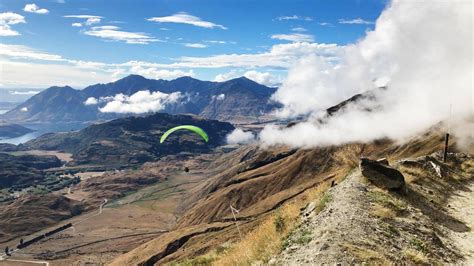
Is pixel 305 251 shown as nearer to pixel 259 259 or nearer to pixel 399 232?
pixel 259 259

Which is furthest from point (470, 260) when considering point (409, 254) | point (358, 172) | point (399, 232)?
point (358, 172)

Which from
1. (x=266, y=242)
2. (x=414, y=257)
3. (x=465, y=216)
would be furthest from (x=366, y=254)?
(x=465, y=216)

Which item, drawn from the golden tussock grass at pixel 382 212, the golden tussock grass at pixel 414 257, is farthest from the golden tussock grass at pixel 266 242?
the golden tussock grass at pixel 414 257

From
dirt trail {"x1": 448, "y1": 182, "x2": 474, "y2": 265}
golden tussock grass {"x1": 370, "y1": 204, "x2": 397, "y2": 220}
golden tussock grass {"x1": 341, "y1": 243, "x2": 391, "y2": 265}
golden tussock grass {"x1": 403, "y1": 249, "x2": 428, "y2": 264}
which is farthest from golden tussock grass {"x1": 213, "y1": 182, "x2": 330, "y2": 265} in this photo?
dirt trail {"x1": 448, "y1": 182, "x2": 474, "y2": 265}

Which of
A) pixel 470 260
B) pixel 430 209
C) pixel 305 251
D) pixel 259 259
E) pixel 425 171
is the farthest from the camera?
pixel 425 171

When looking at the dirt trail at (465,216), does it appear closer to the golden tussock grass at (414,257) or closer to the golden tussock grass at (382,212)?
the golden tussock grass at (382,212)

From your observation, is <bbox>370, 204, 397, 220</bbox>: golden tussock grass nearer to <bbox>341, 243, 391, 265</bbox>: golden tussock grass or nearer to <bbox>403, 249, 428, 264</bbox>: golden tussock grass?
<bbox>403, 249, 428, 264</bbox>: golden tussock grass

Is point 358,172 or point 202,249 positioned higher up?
point 358,172
